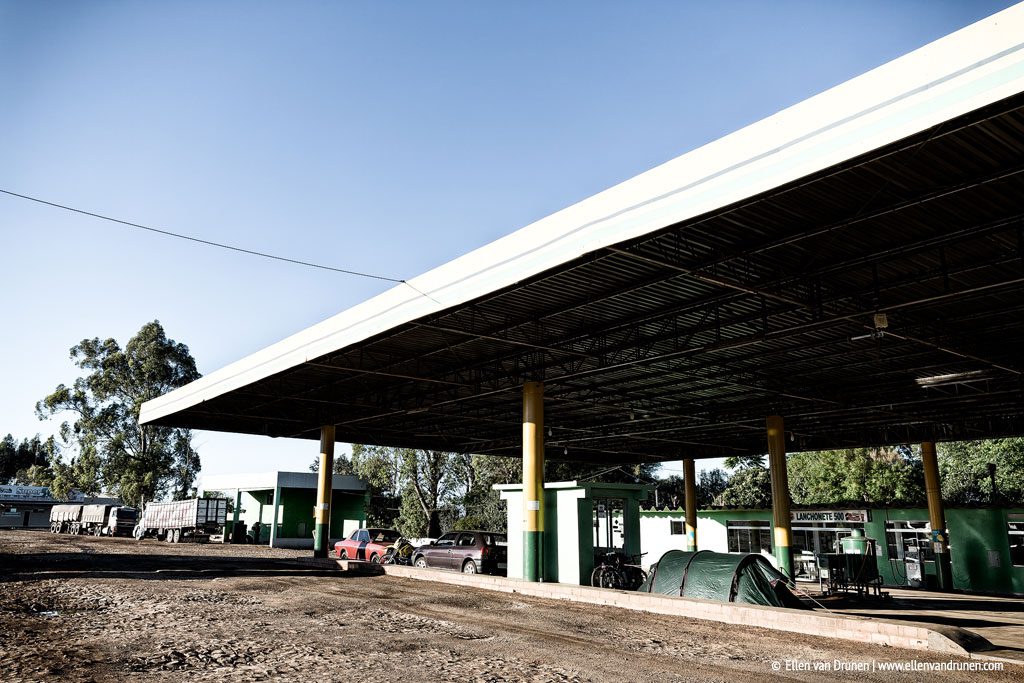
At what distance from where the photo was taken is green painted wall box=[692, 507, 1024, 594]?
84.3 feet

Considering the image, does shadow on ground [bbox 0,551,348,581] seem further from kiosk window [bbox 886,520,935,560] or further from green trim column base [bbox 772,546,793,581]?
kiosk window [bbox 886,520,935,560]

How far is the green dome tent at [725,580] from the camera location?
45.2 ft

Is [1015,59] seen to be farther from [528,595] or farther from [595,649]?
[528,595]

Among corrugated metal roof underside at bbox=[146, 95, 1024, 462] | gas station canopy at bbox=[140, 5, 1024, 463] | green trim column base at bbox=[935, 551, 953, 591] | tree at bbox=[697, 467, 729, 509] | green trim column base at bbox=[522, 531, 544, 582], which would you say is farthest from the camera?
tree at bbox=[697, 467, 729, 509]

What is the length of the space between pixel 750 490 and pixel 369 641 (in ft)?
208

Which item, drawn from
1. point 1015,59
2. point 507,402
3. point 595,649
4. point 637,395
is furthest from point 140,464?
point 1015,59

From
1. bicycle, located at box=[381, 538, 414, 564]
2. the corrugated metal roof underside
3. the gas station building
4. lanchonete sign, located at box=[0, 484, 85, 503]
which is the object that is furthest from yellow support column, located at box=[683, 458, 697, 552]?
lanchonete sign, located at box=[0, 484, 85, 503]

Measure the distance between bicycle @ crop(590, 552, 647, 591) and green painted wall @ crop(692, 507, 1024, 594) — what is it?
12278 millimetres

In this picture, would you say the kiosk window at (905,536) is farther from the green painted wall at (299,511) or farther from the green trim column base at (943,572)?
the green painted wall at (299,511)

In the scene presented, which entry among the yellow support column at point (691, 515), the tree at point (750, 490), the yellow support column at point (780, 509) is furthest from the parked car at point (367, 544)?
the tree at point (750, 490)

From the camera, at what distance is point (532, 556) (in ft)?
60.4

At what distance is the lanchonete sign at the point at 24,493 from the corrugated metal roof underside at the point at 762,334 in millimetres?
45886

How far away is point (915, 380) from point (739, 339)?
29.0ft

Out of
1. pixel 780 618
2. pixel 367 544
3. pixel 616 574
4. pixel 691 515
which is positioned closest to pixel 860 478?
pixel 691 515
